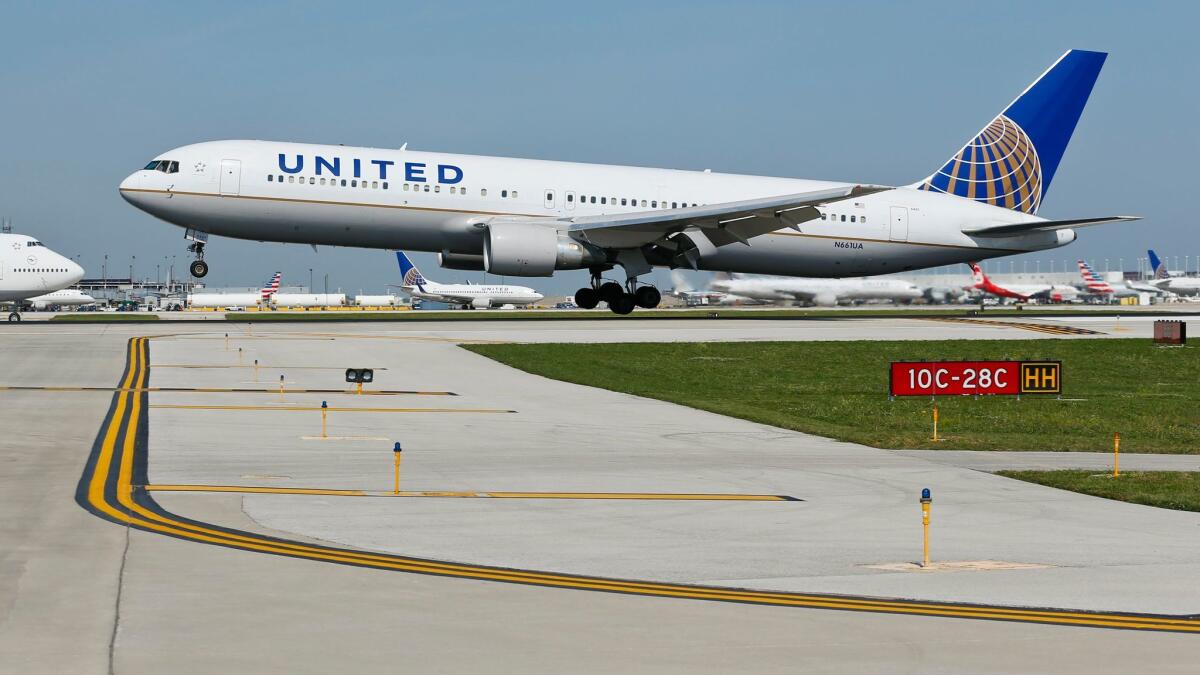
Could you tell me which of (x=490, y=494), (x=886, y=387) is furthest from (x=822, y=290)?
(x=490, y=494)

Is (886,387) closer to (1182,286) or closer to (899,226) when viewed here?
(899,226)

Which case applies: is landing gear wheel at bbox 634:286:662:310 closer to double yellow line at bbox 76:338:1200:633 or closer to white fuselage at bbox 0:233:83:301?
white fuselage at bbox 0:233:83:301

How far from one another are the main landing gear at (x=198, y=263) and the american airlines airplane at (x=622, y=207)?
49 millimetres

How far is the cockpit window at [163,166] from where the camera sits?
4775 cm

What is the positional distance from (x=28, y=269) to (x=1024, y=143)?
45597 millimetres

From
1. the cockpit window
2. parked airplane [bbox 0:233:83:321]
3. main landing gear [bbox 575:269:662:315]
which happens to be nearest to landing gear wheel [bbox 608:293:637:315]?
main landing gear [bbox 575:269:662:315]

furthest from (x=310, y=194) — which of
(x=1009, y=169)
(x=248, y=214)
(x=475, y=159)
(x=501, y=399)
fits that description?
(x=1009, y=169)

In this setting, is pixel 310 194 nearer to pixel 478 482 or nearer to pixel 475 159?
Result: pixel 475 159

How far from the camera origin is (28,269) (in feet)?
215

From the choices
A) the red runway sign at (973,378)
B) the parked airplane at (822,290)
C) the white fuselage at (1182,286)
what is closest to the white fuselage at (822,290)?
the parked airplane at (822,290)

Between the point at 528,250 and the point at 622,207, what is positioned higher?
the point at 622,207

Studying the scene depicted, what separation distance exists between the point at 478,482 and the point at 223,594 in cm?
749

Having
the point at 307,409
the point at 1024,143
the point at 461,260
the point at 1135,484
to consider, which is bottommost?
the point at 1135,484

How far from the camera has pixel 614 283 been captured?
55.8 metres
